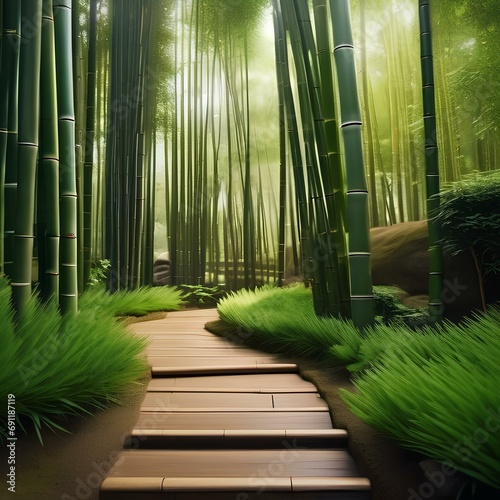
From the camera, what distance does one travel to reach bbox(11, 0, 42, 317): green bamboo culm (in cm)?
156

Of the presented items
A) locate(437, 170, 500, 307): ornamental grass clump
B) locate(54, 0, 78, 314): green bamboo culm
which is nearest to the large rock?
locate(437, 170, 500, 307): ornamental grass clump

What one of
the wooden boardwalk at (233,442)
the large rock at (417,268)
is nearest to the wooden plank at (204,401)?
the wooden boardwalk at (233,442)

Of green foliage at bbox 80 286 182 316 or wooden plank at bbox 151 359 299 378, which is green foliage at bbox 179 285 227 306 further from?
wooden plank at bbox 151 359 299 378

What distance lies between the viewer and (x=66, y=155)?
179 cm

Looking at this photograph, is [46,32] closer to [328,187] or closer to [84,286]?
[328,187]

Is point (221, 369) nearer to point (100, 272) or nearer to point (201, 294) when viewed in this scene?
point (100, 272)

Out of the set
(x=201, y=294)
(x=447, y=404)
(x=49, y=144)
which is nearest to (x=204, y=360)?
(x=49, y=144)

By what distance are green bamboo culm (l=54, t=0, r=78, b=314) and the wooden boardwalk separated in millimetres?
490

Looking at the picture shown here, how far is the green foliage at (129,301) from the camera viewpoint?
2985 millimetres

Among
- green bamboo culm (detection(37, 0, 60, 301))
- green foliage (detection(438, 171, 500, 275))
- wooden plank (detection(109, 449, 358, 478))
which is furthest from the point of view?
green foliage (detection(438, 171, 500, 275))

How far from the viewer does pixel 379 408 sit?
4.09ft

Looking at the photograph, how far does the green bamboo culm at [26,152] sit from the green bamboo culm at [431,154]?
68.0 inches

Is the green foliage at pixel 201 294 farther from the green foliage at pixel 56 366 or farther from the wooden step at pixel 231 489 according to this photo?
the wooden step at pixel 231 489

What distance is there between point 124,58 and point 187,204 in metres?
1.91
